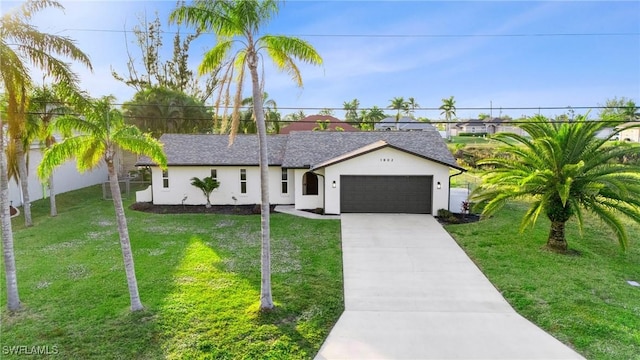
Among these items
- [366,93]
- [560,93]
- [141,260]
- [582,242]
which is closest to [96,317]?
[141,260]

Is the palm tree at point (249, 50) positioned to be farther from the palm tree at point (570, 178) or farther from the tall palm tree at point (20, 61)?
the palm tree at point (570, 178)

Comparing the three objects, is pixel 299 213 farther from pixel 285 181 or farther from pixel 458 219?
pixel 458 219

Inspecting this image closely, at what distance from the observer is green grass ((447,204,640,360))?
709 centimetres

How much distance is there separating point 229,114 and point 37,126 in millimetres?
12543

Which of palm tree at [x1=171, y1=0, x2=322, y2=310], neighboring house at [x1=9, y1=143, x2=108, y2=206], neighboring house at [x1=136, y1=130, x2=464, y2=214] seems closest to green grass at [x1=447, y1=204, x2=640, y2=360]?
neighboring house at [x1=136, y1=130, x2=464, y2=214]

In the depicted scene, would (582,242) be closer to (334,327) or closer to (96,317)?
(334,327)

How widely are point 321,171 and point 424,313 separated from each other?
10761 millimetres

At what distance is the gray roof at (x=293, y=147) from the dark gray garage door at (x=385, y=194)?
1955 millimetres

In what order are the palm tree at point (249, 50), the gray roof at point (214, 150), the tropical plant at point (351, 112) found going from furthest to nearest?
1. the tropical plant at point (351, 112)
2. the gray roof at point (214, 150)
3. the palm tree at point (249, 50)

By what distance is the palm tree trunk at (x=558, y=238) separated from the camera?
1206cm

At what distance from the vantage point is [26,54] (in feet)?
26.6

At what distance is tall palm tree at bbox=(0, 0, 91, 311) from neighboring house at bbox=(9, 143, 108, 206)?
10656 mm

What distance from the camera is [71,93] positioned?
817cm

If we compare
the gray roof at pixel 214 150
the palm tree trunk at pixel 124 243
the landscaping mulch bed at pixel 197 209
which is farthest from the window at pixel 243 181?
the palm tree trunk at pixel 124 243
